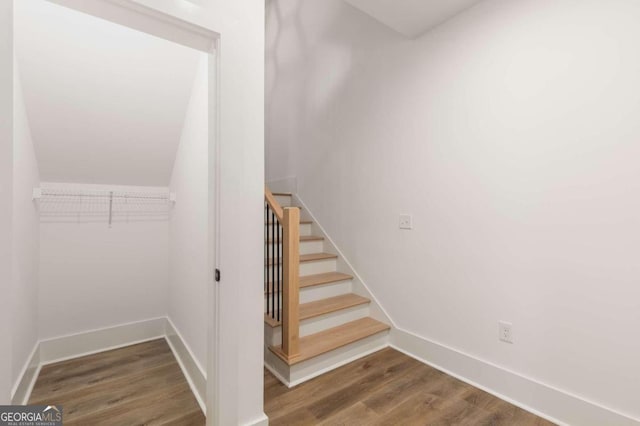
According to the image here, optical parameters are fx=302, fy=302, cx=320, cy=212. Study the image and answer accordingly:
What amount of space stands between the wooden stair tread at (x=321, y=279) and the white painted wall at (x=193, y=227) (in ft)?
2.16

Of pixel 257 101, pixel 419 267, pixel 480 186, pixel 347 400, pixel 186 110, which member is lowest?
pixel 347 400

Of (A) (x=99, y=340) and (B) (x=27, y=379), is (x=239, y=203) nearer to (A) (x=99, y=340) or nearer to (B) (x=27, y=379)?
(B) (x=27, y=379)

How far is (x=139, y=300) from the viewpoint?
8.97 ft

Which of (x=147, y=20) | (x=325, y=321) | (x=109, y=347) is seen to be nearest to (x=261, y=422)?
(x=325, y=321)

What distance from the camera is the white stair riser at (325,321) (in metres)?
2.24

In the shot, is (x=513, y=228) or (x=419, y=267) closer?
(x=513, y=228)

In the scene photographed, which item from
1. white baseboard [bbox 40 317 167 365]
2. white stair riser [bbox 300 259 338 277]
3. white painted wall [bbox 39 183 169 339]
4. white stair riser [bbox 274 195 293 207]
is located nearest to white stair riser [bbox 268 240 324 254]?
white stair riser [bbox 300 259 338 277]

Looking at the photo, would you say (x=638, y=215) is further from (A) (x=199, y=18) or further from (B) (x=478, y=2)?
(A) (x=199, y=18)

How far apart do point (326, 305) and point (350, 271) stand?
1.79 feet

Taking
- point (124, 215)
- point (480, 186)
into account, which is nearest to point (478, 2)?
point (480, 186)

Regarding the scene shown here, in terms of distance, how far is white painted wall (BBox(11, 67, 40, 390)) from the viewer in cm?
171

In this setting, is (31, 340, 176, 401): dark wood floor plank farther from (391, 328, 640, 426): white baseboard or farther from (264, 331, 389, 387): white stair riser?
(391, 328, 640, 426): white baseboard

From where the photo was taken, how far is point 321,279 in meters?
2.82

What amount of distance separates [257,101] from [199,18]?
412 millimetres
